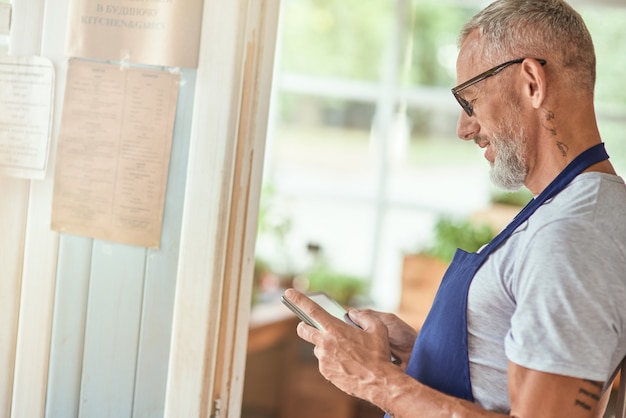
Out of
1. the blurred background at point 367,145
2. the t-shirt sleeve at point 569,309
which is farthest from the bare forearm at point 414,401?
the blurred background at point 367,145

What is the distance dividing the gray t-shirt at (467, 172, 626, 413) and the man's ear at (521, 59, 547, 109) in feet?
0.48

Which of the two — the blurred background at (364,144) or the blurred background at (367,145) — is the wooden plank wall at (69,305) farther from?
the blurred background at (364,144)

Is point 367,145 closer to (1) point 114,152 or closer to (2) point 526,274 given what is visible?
(1) point 114,152

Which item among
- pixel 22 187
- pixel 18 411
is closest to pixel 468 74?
pixel 22 187

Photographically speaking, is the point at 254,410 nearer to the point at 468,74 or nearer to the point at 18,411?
the point at 18,411

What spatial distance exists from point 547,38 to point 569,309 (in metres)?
0.47

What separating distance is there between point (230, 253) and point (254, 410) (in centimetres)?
323

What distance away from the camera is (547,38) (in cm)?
127

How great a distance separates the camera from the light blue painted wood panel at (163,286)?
150cm

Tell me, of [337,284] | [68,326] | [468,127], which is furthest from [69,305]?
[337,284]

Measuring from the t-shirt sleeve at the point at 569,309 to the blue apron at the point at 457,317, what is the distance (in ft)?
0.46

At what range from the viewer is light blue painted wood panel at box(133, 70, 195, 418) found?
1.50m

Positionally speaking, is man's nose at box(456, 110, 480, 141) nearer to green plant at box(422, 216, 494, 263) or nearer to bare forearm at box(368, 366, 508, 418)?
bare forearm at box(368, 366, 508, 418)

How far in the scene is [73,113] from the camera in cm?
156
